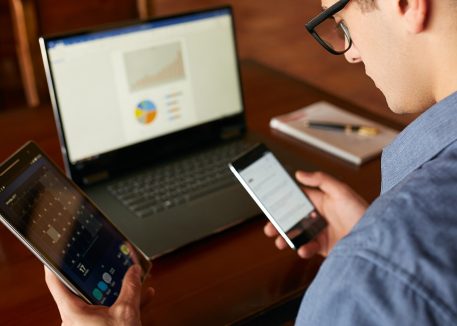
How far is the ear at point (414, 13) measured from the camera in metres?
0.64

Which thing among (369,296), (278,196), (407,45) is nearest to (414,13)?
(407,45)

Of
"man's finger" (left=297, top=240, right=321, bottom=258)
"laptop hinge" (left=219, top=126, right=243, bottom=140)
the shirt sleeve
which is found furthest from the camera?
"laptop hinge" (left=219, top=126, right=243, bottom=140)

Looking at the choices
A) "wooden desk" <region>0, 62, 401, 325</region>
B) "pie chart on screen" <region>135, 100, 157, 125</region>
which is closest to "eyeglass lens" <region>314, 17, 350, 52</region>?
"wooden desk" <region>0, 62, 401, 325</region>

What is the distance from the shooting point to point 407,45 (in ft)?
2.28

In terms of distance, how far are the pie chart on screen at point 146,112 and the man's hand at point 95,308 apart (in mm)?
454

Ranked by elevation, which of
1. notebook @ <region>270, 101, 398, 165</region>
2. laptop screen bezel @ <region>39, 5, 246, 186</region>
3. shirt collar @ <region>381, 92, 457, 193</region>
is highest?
shirt collar @ <region>381, 92, 457, 193</region>

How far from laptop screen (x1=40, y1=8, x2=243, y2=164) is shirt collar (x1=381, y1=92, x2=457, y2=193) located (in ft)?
2.05

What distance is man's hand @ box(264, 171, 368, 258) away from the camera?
1.03 m

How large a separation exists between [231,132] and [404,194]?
2.59 ft

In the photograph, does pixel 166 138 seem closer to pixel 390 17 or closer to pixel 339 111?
pixel 339 111

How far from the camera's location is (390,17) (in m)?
0.69

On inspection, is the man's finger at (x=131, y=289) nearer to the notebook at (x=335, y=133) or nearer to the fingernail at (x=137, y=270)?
the fingernail at (x=137, y=270)

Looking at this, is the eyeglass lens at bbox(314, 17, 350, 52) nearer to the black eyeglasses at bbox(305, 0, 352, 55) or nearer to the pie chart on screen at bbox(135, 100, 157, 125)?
the black eyeglasses at bbox(305, 0, 352, 55)

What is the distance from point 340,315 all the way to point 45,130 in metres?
1.02
